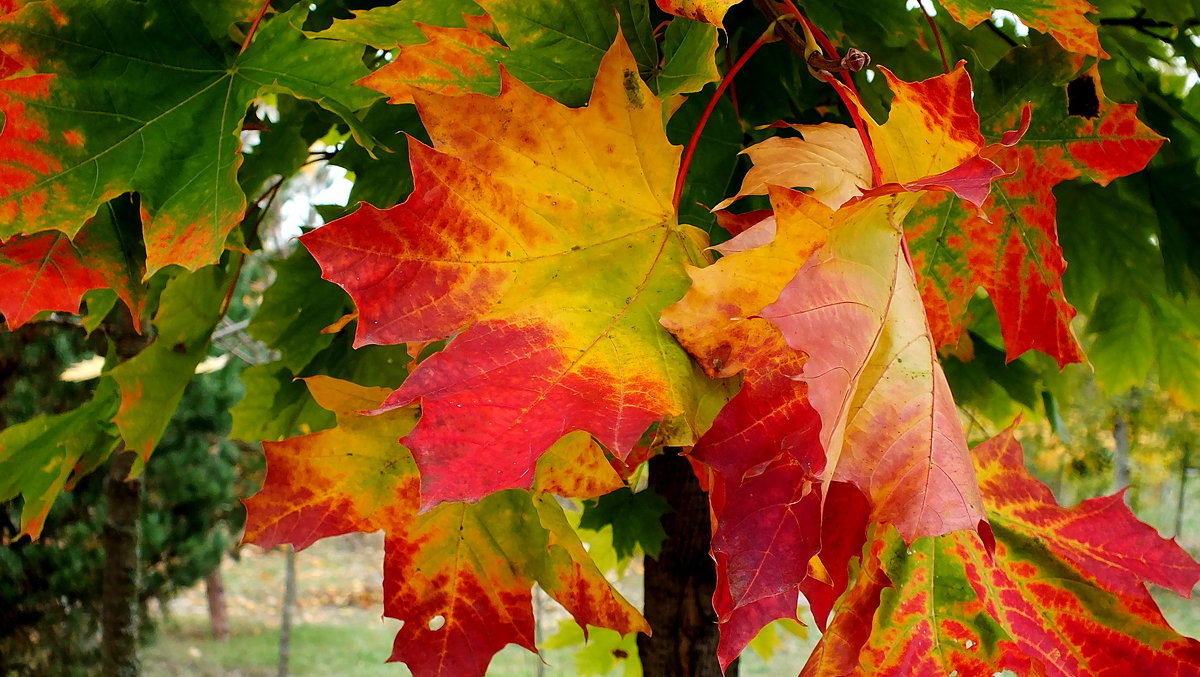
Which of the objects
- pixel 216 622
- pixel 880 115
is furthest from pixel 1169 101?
pixel 216 622

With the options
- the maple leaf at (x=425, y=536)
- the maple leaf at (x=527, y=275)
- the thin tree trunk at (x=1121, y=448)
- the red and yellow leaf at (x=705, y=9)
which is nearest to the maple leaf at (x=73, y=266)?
the maple leaf at (x=425, y=536)

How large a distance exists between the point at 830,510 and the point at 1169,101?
28.4 inches

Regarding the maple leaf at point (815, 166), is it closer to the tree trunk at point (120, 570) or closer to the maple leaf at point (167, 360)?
the maple leaf at point (167, 360)

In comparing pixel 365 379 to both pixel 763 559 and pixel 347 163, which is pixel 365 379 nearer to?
pixel 347 163

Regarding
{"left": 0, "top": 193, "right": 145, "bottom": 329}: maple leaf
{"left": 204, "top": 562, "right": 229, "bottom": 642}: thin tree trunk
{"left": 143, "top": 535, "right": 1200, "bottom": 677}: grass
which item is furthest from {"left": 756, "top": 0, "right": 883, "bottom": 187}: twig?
{"left": 204, "top": 562, "right": 229, "bottom": 642}: thin tree trunk

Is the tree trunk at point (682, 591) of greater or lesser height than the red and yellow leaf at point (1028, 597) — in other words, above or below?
below

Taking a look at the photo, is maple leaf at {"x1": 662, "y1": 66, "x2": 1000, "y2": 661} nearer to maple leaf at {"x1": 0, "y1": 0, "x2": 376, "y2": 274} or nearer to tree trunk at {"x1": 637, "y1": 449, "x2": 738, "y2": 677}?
maple leaf at {"x1": 0, "y1": 0, "x2": 376, "y2": 274}

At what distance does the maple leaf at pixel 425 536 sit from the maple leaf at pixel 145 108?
0.15m

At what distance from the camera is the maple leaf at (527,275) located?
41 cm

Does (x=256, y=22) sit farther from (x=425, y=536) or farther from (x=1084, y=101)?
(x=1084, y=101)

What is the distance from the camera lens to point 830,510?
0.46 m

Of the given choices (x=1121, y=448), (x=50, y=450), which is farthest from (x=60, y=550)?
(x=1121, y=448)

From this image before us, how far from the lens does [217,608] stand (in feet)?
24.1

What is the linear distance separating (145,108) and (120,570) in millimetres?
1642
